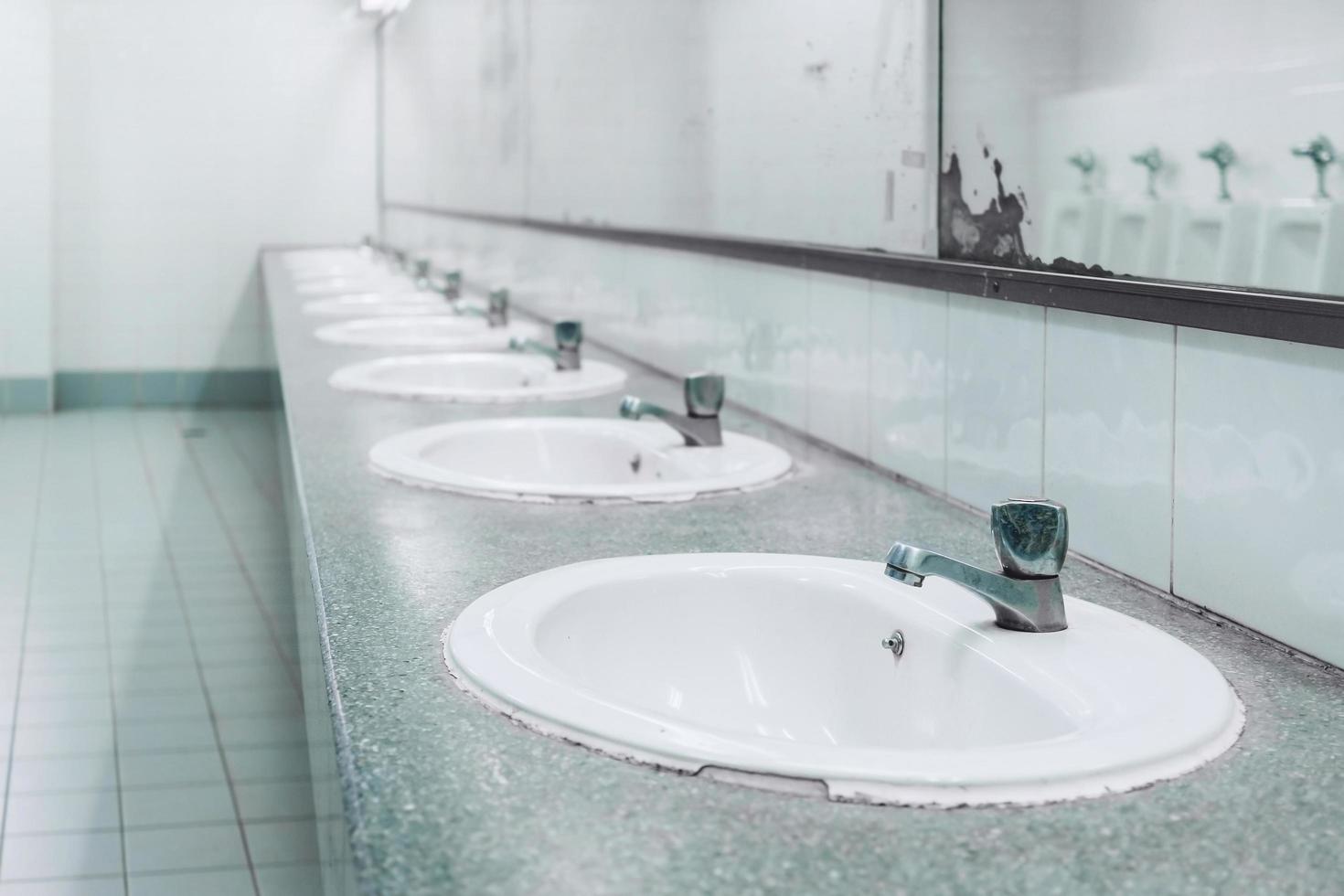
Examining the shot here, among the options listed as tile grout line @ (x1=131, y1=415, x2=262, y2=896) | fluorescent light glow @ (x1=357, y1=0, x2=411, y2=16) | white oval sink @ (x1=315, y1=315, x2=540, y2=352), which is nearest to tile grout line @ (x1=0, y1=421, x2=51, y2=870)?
tile grout line @ (x1=131, y1=415, x2=262, y2=896)

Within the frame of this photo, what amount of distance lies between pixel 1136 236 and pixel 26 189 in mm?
7592

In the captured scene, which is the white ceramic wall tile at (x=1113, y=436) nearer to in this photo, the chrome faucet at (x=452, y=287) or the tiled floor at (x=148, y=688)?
the tiled floor at (x=148, y=688)

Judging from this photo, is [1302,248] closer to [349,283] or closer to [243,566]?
[243,566]

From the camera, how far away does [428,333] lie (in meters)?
4.04

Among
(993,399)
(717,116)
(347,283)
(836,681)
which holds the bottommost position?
(836,681)

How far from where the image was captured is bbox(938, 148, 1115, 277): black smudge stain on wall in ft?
5.25

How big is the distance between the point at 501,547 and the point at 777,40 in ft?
4.28

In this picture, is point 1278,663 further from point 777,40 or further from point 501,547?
point 777,40

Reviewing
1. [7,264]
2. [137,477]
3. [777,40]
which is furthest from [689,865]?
[7,264]

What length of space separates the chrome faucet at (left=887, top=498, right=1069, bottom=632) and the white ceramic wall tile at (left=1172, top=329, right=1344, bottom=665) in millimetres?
188

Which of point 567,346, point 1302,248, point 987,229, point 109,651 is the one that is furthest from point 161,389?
point 1302,248

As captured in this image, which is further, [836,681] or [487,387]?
[487,387]

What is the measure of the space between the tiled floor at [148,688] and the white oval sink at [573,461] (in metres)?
0.87

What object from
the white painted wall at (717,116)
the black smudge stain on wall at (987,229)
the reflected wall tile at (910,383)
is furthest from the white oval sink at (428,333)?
the black smudge stain on wall at (987,229)
